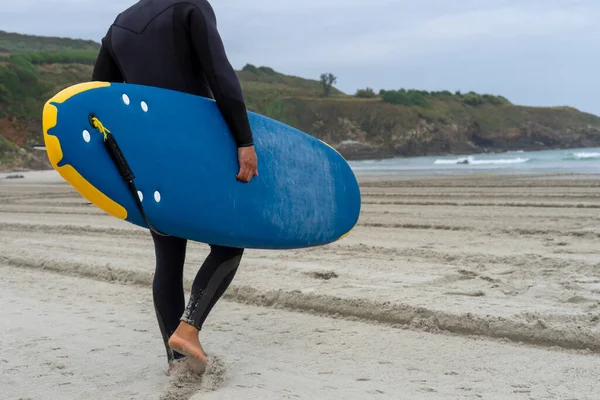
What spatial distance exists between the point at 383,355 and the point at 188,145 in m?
1.23

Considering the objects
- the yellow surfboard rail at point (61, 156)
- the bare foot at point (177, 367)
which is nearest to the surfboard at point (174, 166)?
the yellow surfboard rail at point (61, 156)

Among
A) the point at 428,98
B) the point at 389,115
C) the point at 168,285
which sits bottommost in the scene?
the point at 168,285

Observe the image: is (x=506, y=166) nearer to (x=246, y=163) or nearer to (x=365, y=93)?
(x=246, y=163)

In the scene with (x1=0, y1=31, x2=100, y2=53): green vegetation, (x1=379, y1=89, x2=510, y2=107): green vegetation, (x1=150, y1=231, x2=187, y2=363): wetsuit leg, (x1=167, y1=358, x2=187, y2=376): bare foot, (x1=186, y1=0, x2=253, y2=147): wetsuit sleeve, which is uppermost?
(x1=0, y1=31, x2=100, y2=53): green vegetation

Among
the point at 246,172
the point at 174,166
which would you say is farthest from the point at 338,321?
the point at 174,166

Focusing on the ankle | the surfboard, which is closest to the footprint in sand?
the ankle

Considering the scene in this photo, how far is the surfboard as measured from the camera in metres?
2.32

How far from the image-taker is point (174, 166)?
8.00 ft

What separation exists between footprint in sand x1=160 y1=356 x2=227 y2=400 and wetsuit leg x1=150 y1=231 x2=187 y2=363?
85 mm

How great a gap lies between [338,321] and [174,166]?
1.43m

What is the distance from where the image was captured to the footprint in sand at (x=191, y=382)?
2.48 m

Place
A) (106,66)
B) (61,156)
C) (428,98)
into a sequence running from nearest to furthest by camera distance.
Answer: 1. (61,156)
2. (106,66)
3. (428,98)

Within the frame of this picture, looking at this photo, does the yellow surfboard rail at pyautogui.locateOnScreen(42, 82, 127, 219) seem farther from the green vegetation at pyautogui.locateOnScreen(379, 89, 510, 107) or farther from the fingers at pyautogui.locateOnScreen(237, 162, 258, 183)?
the green vegetation at pyautogui.locateOnScreen(379, 89, 510, 107)

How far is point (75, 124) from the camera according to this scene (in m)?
2.31
